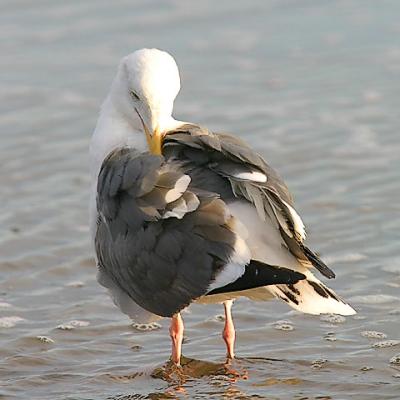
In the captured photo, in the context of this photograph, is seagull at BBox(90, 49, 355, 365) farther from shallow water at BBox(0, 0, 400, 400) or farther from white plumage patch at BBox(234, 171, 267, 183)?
shallow water at BBox(0, 0, 400, 400)

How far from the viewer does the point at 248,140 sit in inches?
367

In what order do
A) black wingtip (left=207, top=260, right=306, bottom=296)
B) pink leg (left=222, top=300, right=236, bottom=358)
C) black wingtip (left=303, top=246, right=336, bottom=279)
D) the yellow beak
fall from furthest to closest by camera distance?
1. pink leg (left=222, top=300, right=236, bottom=358)
2. the yellow beak
3. black wingtip (left=303, top=246, right=336, bottom=279)
4. black wingtip (left=207, top=260, right=306, bottom=296)

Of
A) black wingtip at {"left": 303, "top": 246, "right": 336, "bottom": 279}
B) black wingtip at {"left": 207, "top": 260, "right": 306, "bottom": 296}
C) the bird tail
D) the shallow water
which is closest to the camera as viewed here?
black wingtip at {"left": 207, "top": 260, "right": 306, "bottom": 296}

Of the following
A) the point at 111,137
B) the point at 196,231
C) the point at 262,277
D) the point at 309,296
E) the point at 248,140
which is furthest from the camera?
the point at 248,140

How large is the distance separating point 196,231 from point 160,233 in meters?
0.19

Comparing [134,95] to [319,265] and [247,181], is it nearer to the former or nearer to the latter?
[247,181]

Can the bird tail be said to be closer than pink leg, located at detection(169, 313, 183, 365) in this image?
Yes

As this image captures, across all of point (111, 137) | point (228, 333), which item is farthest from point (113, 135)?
point (228, 333)

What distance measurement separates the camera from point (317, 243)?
25.3ft

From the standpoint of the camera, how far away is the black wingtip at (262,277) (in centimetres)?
535

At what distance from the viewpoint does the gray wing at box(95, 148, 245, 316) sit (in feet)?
18.0

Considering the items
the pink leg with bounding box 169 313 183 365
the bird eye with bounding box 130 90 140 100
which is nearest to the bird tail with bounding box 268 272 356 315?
the pink leg with bounding box 169 313 183 365

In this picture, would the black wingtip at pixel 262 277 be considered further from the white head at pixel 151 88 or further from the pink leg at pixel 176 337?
the white head at pixel 151 88

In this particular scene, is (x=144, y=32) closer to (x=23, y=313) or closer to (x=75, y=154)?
(x=75, y=154)
